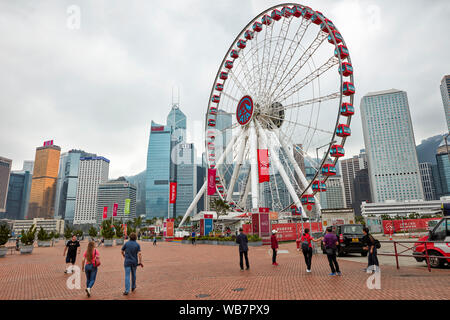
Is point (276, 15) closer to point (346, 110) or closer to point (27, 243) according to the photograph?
point (346, 110)

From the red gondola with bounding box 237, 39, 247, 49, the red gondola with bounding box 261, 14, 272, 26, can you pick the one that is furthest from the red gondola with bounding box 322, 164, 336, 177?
the red gondola with bounding box 237, 39, 247, 49

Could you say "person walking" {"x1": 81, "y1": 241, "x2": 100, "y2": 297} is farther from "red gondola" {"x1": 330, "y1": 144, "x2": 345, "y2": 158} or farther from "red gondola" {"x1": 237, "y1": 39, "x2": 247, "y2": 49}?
"red gondola" {"x1": 237, "y1": 39, "x2": 247, "y2": 49}

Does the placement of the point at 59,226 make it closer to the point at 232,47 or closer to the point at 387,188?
the point at 232,47

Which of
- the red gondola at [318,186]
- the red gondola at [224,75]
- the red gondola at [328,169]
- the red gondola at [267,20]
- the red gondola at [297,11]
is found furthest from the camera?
the red gondola at [224,75]

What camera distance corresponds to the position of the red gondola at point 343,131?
26112 millimetres

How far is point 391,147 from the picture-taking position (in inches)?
7057

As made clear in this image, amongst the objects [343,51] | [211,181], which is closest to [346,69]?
[343,51]

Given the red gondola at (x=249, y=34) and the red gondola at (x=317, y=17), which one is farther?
the red gondola at (x=249, y=34)

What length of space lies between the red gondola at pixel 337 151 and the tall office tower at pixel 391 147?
16912 cm

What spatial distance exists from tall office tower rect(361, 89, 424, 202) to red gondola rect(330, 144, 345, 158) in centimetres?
16912

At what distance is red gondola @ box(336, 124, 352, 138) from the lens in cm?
2611

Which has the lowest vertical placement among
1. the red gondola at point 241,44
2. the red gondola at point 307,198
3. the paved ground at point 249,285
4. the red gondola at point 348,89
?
the paved ground at point 249,285

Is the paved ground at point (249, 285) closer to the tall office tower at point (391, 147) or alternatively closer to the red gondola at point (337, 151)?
the red gondola at point (337, 151)

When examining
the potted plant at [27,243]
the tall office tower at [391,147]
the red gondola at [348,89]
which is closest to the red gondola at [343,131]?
the red gondola at [348,89]
